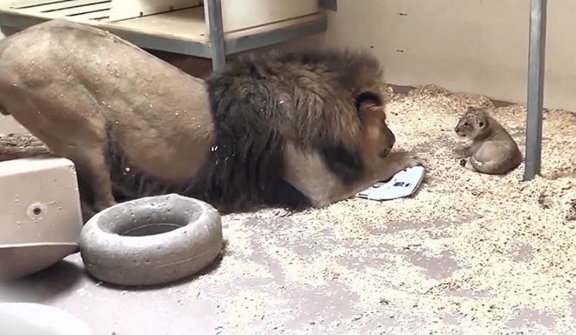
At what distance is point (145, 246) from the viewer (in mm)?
2600

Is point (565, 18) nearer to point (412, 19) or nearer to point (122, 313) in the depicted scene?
point (412, 19)

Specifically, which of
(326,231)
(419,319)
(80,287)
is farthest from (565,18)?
(80,287)

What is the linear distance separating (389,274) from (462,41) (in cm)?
216

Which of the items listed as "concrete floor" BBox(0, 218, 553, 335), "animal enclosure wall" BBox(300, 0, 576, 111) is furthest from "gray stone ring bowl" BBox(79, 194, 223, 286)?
"animal enclosure wall" BBox(300, 0, 576, 111)

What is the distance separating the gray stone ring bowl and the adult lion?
12.7 inches

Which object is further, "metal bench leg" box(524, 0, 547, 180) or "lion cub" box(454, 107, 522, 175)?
"lion cub" box(454, 107, 522, 175)

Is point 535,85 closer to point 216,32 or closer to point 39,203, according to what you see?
point 216,32

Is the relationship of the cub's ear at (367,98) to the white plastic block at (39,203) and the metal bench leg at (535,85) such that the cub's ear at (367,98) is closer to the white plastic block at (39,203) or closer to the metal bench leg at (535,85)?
the metal bench leg at (535,85)

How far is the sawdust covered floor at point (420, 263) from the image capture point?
7.87 feet

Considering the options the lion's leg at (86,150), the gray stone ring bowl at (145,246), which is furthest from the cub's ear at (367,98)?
the lion's leg at (86,150)

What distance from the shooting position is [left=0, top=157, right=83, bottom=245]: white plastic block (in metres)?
2.78

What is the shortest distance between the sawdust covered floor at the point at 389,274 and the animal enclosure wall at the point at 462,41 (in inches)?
37.6

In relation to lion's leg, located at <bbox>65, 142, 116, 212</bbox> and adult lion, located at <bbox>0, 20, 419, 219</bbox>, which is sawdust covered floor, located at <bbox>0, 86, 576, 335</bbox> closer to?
adult lion, located at <bbox>0, 20, 419, 219</bbox>

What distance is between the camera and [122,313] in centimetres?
251
